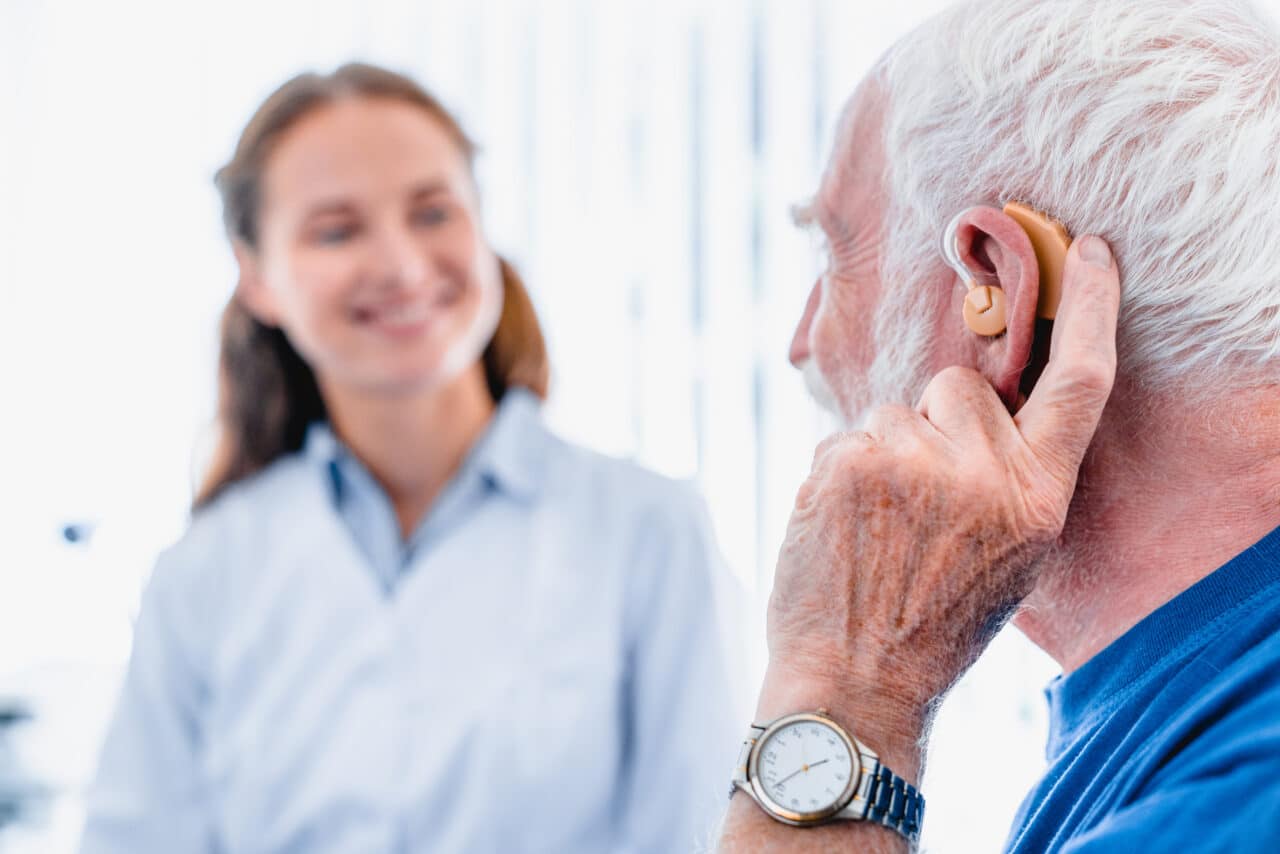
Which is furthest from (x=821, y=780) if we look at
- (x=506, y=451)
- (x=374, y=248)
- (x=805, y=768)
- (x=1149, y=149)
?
(x=374, y=248)

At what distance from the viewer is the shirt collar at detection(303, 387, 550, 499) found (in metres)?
1.53

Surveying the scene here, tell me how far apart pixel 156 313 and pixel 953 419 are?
323 centimetres

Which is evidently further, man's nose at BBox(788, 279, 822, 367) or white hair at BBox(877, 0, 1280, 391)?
man's nose at BBox(788, 279, 822, 367)

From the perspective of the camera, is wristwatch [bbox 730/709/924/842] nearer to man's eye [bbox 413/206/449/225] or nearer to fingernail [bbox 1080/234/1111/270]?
fingernail [bbox 1080/234/1111/270]

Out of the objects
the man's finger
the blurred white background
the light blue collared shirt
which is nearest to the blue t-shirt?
the man's finger

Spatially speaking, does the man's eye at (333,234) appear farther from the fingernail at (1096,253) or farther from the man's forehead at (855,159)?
the fingernail at (1096,253)

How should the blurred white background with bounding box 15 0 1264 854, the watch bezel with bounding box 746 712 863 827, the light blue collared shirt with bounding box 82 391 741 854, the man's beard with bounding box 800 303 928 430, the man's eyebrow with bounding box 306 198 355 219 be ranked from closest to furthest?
the watch bezel with bounding box 746 712 863 827 < the man's beard with bounding box 800 303 928 430 < the light blue collared shirt with bounding box 82 391 741 854 < the man's eyebrow with bounding box 306 198 355 219 < the blurred white background with bounding box 15 0 1264 854

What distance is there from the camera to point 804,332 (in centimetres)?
98

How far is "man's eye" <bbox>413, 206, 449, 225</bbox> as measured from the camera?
5.07 feet

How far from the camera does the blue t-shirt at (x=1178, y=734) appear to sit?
1.69ft

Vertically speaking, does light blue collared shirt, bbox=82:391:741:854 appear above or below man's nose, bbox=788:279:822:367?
below

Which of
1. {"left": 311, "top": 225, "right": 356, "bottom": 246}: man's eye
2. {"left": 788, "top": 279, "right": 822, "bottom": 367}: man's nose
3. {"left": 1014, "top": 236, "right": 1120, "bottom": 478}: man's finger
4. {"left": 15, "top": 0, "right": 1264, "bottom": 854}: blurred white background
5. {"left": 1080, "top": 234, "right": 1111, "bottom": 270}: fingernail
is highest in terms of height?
{"left": 1080, "top": 234, "right": 1111, "bottom": 270}: fingernail

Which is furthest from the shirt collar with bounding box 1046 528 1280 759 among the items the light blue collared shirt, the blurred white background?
the blurred white background

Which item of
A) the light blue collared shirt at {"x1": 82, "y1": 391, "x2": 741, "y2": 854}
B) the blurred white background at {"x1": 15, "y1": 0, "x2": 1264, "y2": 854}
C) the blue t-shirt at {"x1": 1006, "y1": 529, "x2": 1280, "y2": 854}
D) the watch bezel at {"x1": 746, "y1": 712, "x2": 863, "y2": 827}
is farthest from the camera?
the blurred white background at {"x1": 15, "y1": 0, "x2": 1264, "y2": 854}
